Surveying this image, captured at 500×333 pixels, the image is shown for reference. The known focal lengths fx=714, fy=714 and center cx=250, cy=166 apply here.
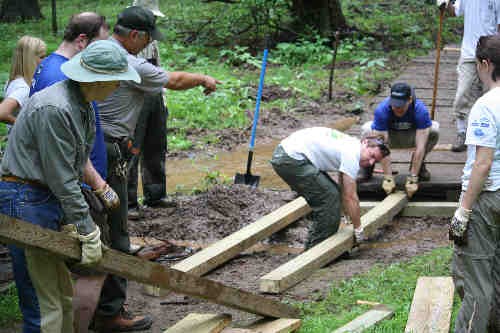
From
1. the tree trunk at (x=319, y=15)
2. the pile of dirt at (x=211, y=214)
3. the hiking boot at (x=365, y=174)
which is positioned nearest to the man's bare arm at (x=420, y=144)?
the hiking boot at (x=365, y=174)

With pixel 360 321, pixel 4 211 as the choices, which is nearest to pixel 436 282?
pixel 360 321

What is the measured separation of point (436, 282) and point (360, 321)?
0.84m

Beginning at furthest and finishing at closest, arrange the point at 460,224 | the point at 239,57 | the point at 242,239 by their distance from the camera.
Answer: the point at 239,57 → the point at 242,239 → the point at 460,224

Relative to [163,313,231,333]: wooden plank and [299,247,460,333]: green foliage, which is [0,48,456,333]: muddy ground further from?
[163,313,231,333]: wooden plank

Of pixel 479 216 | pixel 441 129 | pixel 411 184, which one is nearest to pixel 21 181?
pixel 479 216

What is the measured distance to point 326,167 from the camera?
6.62m

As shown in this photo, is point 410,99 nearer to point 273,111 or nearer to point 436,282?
point 436,282

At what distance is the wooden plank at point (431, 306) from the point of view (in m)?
4.46

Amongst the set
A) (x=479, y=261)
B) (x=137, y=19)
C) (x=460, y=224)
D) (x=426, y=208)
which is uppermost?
(x=137, y=19)

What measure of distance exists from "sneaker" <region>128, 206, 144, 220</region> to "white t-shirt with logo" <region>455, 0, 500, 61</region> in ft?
12.7

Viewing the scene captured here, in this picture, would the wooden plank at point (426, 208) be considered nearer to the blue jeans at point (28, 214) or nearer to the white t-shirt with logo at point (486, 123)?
the white t-shirt with logo at point (486, 123)

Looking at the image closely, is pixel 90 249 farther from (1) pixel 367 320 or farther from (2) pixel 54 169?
(1) pixel 367 320

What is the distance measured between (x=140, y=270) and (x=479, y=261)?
1923 mm

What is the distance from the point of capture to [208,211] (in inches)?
296
